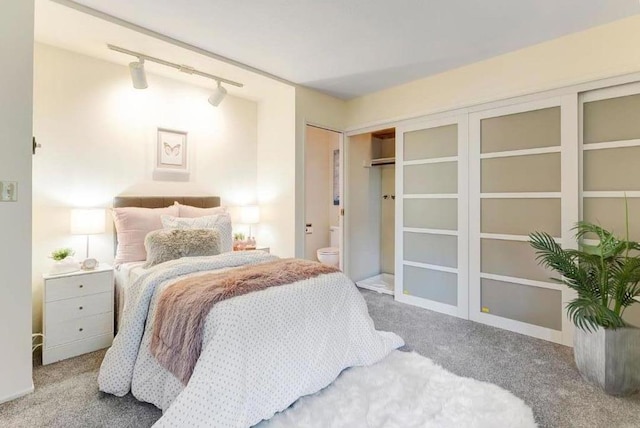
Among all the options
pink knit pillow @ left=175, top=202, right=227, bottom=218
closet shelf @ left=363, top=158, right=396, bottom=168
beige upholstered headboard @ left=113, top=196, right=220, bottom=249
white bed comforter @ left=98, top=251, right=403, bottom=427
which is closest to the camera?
white bed comforter @ left=98, top=251, right=403, bottom=427

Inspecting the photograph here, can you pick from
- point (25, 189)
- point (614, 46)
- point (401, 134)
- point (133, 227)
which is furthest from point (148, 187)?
point (614, 46)

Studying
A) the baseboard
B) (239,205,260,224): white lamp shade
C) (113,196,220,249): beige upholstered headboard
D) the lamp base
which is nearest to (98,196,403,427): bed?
the baseboard

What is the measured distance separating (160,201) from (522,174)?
3.34m

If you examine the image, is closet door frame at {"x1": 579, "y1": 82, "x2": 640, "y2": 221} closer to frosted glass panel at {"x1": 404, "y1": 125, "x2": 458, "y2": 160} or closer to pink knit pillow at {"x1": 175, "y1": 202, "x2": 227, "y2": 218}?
frosted glass panel at {"x1": 404, "y1": 125, "x2": 458, "y2": 160}

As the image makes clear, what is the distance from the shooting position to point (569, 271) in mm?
2049

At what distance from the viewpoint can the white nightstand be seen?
219 cm

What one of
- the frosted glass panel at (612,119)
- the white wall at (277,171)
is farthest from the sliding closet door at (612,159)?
the white wall at (277,171)

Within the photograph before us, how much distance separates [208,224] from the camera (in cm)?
281

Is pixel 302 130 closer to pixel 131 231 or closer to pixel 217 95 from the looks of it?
pixel 217 95

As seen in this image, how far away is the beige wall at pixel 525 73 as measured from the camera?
2262 mm

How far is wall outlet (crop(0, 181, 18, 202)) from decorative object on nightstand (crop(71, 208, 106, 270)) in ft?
2.56

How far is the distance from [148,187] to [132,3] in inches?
62.9

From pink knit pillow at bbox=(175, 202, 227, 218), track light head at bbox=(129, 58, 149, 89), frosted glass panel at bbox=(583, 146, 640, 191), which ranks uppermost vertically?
track light head at bbox=(129, 58, 149, 89)

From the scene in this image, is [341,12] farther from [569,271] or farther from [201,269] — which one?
[569,271]
